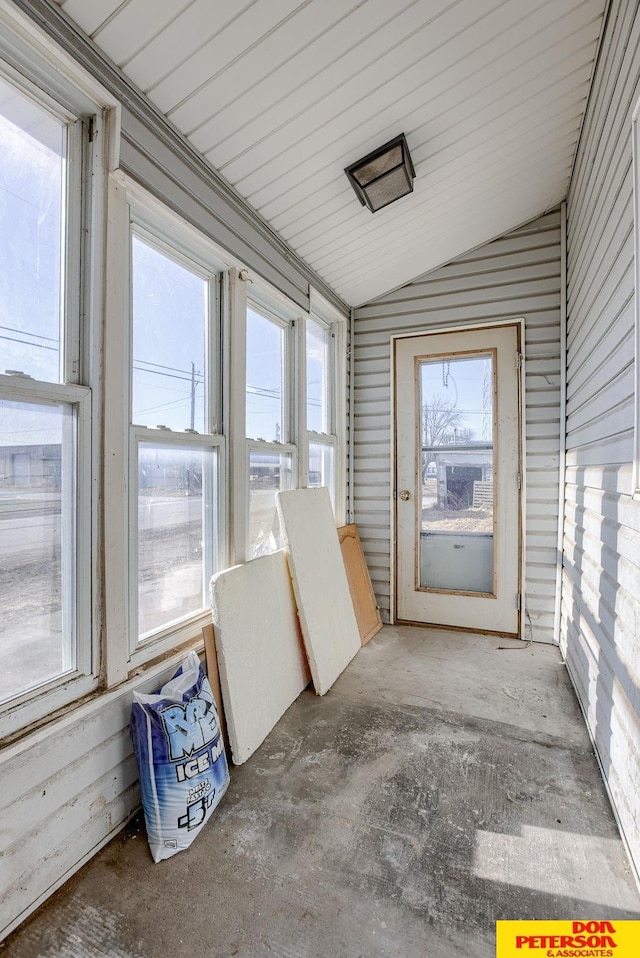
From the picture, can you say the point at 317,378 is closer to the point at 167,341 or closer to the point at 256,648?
the point at 167,341

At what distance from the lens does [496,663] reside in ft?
9.50

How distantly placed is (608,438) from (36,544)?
7.19ft

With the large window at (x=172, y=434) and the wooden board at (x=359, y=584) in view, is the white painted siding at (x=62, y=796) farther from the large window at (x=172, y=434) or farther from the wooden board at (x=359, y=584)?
the wooden board at (x=359, y=584)

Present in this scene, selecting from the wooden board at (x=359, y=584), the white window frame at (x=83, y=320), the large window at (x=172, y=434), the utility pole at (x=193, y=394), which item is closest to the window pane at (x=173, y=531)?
the large window at (x=172, y=434)

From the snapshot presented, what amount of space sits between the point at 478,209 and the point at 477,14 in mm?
1284

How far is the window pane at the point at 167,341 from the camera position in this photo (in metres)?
1.76

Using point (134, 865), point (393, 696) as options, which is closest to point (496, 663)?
point (393, 696)

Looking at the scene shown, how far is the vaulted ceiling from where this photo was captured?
60.0 inches

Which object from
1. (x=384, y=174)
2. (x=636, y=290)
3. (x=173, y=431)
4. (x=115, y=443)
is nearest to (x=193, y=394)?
(x=173, y=431)

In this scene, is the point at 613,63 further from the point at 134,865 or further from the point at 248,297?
the point at 134,865

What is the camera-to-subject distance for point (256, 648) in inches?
84.0

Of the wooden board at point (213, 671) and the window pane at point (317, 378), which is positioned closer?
the wooden board at point (213, 671)

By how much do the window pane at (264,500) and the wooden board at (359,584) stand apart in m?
0.83

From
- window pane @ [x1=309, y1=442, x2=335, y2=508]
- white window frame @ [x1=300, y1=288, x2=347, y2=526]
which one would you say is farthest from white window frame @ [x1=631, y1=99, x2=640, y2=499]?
white window frame @ [x1=300, y1=288, x2=347, y2=526]
